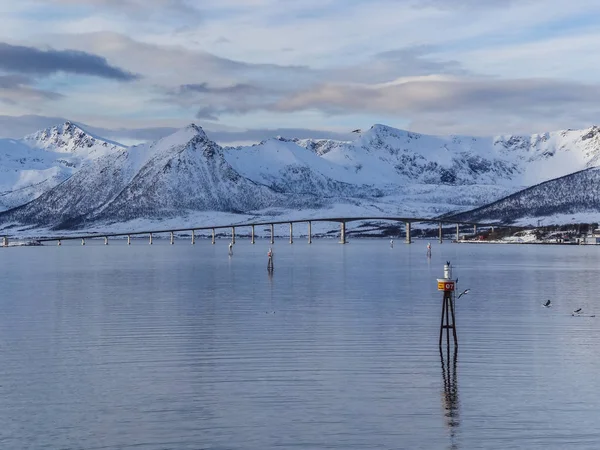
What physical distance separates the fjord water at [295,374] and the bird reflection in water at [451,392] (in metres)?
0.08

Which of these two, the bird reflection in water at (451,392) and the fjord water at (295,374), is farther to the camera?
the bird reflection in water at (451,392)

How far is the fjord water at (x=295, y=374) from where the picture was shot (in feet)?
102

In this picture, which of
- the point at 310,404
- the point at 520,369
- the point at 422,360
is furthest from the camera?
the point at 422,360

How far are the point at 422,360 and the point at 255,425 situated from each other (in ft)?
46.0

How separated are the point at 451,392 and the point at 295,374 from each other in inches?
254

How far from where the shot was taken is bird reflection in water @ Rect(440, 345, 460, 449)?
31.8 m

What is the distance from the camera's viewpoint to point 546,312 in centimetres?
6594

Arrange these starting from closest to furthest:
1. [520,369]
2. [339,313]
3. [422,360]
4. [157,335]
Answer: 1. [520,369]
2. [422,360]
3. [157,335]
4. [339,313]

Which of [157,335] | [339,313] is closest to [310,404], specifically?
[157,335]

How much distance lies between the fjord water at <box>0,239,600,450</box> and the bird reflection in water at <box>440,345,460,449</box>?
0.08 m

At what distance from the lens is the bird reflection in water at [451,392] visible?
31797 millimetres

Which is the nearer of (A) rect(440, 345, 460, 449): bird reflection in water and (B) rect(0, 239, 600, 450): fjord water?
(B) rect(0, 239, 600, 450): fjord water

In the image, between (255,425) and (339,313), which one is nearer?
(255,425)

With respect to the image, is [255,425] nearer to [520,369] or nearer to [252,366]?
[252,366]
